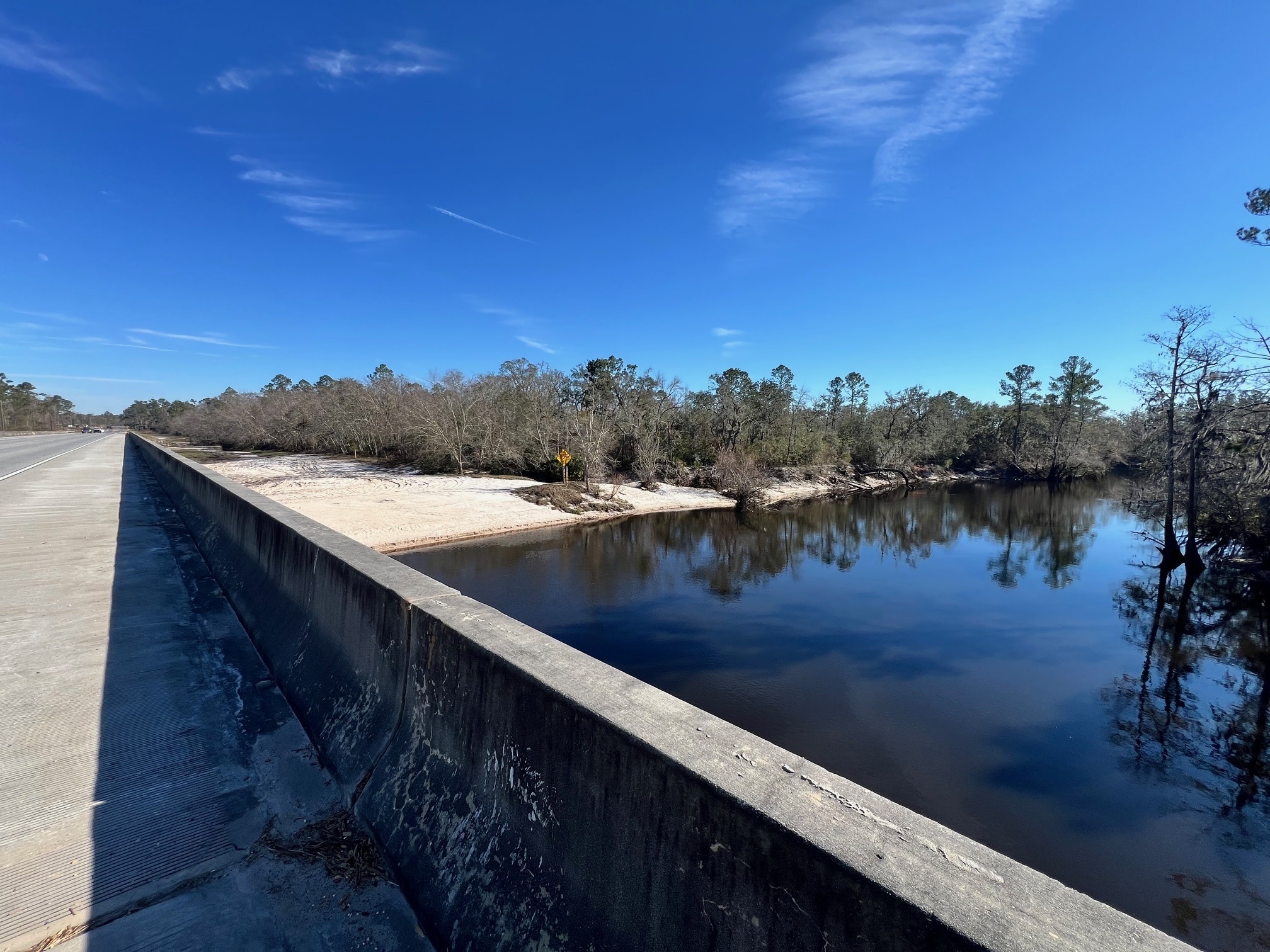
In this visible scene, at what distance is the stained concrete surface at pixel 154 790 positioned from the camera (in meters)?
2.44

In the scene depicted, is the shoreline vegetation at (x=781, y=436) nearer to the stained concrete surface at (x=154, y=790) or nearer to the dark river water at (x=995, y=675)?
the dark river water at (x=995, y=675)

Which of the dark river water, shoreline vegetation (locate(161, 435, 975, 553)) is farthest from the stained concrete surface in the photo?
shoreline vegetation (locate(161, 435, 975, 553))

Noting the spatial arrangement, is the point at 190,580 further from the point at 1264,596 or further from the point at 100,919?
the point at 1264,596

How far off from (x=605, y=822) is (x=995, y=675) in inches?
436

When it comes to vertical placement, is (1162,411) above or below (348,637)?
above

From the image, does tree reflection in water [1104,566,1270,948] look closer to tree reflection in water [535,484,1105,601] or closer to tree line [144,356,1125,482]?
tree reflection in water [535,484,1105,601]

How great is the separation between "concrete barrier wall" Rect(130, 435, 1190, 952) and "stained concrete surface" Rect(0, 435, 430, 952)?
33 centimetres

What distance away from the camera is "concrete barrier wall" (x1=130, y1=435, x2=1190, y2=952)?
1.34m

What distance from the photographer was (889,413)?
196 ft

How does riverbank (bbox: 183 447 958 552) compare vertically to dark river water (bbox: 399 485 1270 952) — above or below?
above

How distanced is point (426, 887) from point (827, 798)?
6.33ft

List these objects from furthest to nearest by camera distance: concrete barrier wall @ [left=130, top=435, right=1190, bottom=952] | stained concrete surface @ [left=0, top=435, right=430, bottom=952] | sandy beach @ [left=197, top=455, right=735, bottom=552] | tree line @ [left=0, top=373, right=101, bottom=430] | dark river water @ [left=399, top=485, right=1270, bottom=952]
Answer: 1. tree line @ [left=0, top=373, right=101, bottom=430]
2. sandy beach @ [left=197, top=455, right=735, bottom=552]
3. dark river water @ [left=399, top=485, right=1270, bottom=952]
4. stained concrete surface @ [left=0, top=435, right=430, bottom=952]
5. concrete barrier wall @ [left=130, top=435, right=1190, bottom=952]

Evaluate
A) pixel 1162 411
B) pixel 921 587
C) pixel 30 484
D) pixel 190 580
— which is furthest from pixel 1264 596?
pixel 30 484

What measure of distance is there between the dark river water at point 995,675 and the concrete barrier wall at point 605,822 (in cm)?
623
